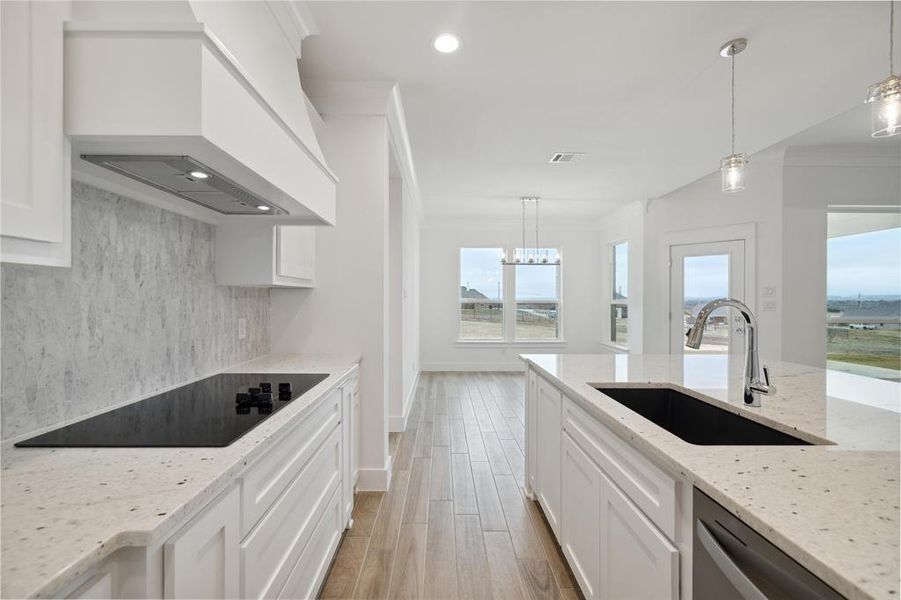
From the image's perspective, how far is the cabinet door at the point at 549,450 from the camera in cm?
206

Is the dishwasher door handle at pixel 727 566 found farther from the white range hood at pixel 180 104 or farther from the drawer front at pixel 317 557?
the white range hood at pixel 180 104

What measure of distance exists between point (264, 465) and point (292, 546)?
42 cm

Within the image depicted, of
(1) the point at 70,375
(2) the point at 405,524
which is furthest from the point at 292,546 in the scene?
(2) the point at 405,524

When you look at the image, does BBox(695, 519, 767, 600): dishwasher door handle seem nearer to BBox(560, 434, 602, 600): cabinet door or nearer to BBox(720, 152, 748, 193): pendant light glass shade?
BBox(560, 434, 602, 600): cabinet door

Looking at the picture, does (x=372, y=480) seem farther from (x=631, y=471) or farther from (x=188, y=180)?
(x=188, y=180)

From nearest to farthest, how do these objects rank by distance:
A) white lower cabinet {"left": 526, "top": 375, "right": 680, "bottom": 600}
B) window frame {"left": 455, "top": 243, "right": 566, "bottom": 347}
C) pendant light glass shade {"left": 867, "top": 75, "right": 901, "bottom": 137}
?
white lower cabinet {"left": 526, "top": 375, "right": 680, "bottom": 600} < pendant light glass shade {"left": 867, "top": 75, "right": 901, "bottom": 137} < window frame {"left": 455, "top": 243, "right": 566, "bottom": 347}

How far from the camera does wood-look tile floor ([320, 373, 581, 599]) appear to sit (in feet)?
6.10

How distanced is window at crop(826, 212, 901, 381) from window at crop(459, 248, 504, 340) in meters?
4.41

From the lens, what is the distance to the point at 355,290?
274cm

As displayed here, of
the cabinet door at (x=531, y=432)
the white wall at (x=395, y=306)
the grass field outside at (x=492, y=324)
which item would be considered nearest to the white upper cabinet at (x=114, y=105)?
the cabinet door at (x=531, y=432)

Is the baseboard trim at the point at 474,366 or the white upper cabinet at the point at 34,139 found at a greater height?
the white upper cabinet at the point at 34,139

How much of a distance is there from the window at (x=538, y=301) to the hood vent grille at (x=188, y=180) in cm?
597

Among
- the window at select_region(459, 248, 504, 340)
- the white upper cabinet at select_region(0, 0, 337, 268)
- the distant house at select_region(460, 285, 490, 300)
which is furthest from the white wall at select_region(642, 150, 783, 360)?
the white upper cabinet at select_region(0, 0, 337, 268)

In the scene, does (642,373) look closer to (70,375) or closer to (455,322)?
(70,375)
